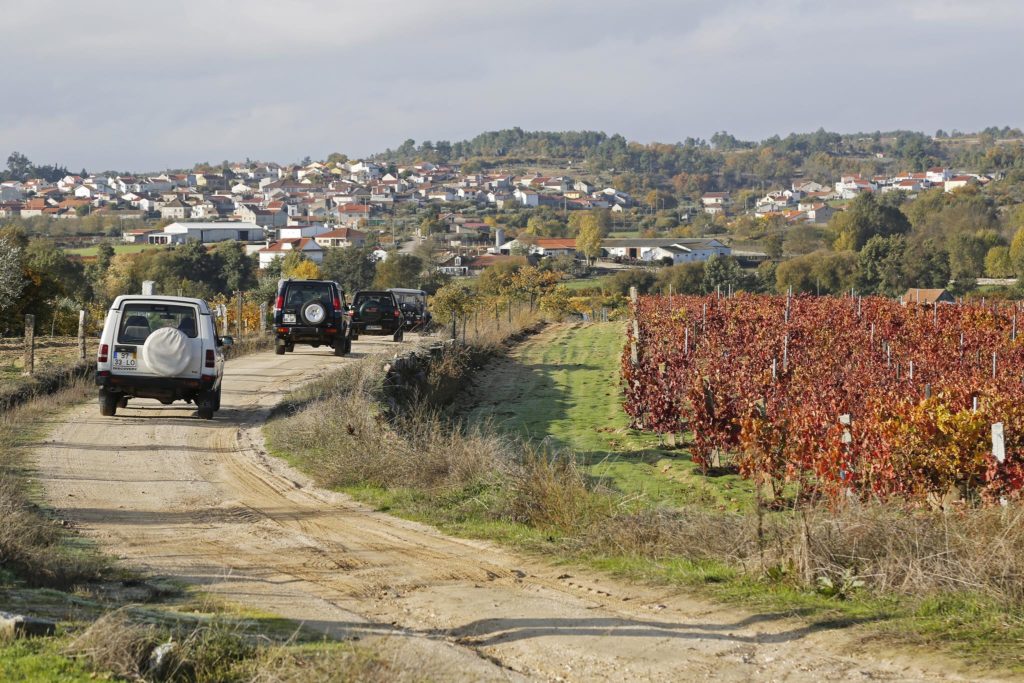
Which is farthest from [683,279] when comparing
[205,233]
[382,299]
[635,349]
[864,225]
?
[205,233]

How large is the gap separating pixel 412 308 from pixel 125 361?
22589 millimetres

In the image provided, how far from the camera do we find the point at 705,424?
19.5 m

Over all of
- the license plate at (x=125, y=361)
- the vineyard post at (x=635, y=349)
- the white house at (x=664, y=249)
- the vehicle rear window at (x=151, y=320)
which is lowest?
the white house at (x=664, y=249)

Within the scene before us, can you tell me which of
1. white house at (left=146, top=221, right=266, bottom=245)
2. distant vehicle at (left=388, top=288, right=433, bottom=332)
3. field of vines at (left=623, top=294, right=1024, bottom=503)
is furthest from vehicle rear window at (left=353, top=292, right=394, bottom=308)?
white house at (left=146, top=221, right=266, bottom=245)

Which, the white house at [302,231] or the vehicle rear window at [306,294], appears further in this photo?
the white house at [302,231]

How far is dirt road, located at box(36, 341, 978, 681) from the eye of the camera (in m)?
7.36

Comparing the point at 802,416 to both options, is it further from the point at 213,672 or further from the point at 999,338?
the point at 999,338

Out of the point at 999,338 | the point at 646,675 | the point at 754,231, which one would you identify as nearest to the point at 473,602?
the point at 646,675

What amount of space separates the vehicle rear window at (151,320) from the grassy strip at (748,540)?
4.82 meters

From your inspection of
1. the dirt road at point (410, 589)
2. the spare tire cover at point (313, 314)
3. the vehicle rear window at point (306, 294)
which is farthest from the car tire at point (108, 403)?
the vehicle rear window at point (306, 294)

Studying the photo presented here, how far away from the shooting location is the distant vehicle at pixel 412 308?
128 feet

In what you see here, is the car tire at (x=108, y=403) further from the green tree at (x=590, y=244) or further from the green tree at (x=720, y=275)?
the green tree at (x=590, y=244)

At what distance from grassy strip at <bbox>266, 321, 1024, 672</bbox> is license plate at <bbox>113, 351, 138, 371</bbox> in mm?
4549

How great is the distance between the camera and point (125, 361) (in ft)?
58.5
